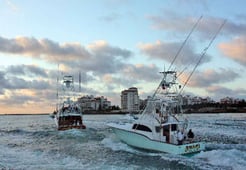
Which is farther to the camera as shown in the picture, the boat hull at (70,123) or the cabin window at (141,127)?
the boat hull at (70,123)

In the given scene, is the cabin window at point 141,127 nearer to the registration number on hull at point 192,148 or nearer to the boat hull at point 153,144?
the boat hull at point 153,144

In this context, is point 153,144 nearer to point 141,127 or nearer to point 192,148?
point 141,127

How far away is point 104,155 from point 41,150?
6110mm

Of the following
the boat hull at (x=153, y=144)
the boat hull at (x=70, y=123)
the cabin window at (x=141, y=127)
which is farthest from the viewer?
the boat hull at (x=70, y=123)

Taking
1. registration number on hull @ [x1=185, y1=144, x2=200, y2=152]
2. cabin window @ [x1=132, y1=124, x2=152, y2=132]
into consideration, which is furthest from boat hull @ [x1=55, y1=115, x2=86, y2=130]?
registration number on hull @ [x1=185, y1=144, x2=200, y2=152]

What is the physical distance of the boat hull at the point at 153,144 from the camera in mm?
20234

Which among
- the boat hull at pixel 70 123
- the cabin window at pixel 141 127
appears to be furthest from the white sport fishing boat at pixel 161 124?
the boat hull at pixel 70 123

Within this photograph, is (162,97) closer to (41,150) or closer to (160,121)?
(160,121)

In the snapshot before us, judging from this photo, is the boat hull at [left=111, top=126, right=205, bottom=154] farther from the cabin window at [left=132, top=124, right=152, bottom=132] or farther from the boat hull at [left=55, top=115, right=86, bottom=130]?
the boat hull at [left=55, top=115, right=86, bottom=130]

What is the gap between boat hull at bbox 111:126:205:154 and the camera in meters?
20.2

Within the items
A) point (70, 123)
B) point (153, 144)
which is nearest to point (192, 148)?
point (153, 144)

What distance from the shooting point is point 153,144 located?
2200cm

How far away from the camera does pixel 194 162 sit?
18.4 metres

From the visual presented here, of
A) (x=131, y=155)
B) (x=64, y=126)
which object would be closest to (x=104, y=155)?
(x=131, y=155)
